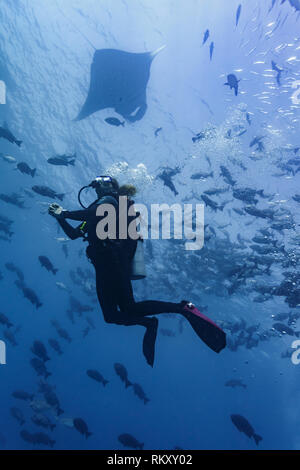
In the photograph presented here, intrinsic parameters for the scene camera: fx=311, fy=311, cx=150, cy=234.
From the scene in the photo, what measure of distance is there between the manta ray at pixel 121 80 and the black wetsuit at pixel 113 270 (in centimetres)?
923

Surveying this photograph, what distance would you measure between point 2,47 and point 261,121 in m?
14.3

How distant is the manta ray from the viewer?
43.8ft

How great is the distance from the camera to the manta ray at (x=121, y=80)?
1335 centimetres

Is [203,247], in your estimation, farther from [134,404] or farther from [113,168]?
[134,404]

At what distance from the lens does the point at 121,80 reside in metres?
13.9

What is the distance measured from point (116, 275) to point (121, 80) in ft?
38.0

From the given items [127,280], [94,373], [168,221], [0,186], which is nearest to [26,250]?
[0,186]

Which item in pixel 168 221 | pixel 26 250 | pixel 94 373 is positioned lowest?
pixel 94 373

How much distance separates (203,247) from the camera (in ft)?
71.1

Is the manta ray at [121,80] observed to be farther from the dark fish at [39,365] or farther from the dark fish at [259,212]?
the dark fish at [39,365]

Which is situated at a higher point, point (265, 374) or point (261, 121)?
point (261, 121)
